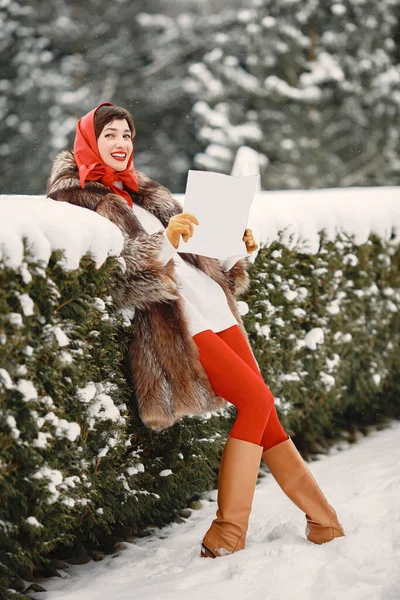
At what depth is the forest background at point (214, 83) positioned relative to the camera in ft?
50.6

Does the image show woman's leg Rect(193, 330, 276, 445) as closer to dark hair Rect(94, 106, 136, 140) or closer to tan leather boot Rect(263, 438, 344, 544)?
tan leather boot Rect(263, 438, 344, 544)

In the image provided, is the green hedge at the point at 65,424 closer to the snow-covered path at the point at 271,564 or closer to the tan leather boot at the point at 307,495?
the snow-covered path at the point at 271,564

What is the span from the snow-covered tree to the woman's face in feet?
39.1

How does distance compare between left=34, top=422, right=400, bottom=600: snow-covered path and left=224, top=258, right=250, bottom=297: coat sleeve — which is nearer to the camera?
left=34, top=422, right=400, bottom=600: snow-covered path

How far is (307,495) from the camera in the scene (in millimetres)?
3455

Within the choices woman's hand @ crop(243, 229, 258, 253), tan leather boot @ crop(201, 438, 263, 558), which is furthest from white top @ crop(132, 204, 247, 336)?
tan leather boot @ crop(201, 438, 263, 558)

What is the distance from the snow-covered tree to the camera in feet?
50.4

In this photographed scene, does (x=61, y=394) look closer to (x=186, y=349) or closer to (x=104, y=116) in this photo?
(x=186, y=349)

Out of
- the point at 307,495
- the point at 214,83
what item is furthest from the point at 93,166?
the point at 214,83

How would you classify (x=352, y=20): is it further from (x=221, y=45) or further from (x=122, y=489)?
(x=122, y=489)

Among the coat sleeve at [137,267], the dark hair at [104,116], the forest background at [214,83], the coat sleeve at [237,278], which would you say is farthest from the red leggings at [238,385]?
the forest background at [214,83]

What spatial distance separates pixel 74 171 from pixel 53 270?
75 centimetres

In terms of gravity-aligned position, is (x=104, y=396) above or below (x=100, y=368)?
below

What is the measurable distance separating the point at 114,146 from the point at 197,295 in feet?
2.52
